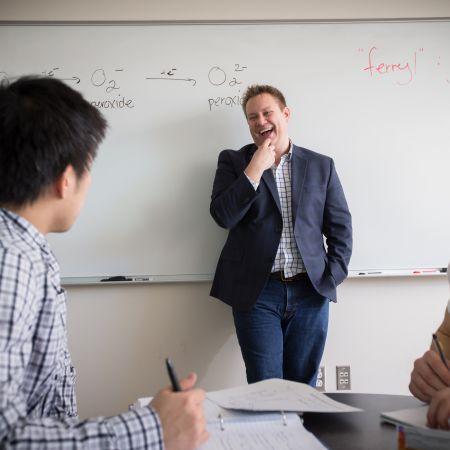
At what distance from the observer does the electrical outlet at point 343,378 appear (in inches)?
99.0

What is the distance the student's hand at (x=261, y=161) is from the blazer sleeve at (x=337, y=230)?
329mm

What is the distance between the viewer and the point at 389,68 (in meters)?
2.45

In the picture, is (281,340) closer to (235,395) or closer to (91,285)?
(91,285)

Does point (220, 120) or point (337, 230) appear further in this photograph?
point (220, 120)

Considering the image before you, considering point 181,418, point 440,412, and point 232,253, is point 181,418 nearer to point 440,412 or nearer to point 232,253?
point 440,412

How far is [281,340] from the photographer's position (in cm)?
217

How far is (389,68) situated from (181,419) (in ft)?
7.38

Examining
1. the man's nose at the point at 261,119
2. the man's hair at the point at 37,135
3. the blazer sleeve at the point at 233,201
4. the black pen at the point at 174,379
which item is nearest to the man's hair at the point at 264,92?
the man's nose at the point at 261,119

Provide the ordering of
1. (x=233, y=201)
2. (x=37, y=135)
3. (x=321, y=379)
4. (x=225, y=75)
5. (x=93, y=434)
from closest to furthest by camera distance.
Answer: (x=93, y=434) < (x=37, y=135) < (x=233, y=201) < (x=225, y=75) < (x=321, y=379)

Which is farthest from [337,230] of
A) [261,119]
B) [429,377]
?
[429,377]

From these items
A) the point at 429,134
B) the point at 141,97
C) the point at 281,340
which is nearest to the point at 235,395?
the point at 281,340

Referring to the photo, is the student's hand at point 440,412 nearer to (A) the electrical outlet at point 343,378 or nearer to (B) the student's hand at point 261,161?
(B) the student's hand at point 261,161

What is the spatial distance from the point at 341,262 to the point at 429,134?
879 mm

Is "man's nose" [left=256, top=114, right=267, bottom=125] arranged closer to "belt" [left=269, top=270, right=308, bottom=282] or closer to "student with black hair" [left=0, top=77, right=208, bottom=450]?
"belt" [left=269, top=270, right=308, bottom=282]
